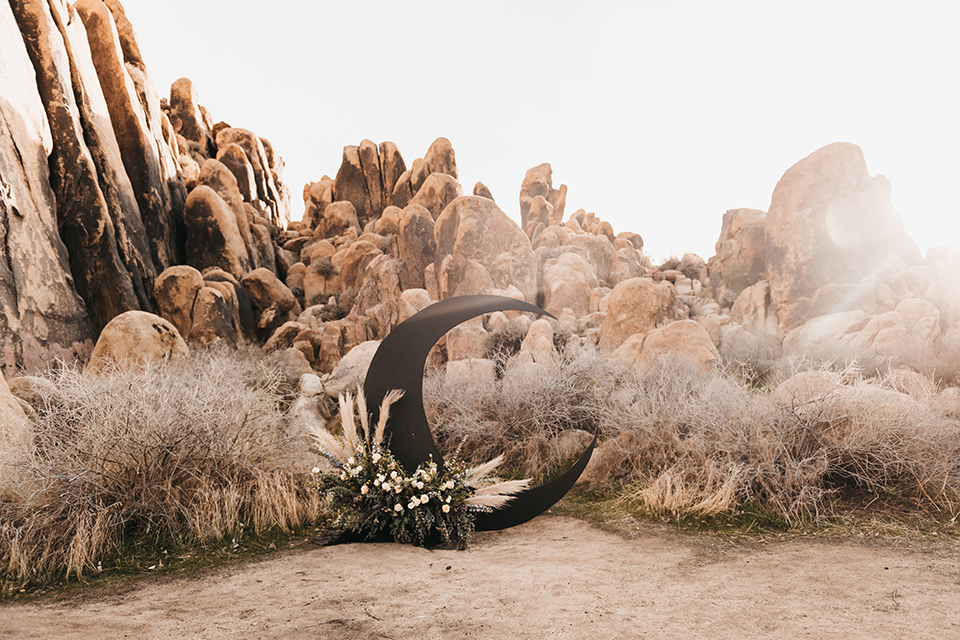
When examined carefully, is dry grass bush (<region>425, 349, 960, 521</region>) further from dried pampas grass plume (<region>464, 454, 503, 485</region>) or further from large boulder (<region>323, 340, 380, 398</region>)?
large boulder (<region>323, 340, 380, 398</region>)

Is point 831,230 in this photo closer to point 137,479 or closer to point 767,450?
point 767,450

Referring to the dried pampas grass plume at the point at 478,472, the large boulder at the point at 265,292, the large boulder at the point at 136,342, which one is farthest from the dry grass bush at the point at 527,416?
the large boulder at the point at 265,292

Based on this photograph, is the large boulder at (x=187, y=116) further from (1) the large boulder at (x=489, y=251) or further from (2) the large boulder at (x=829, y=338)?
(2) the large boulder at (x=829, y=338)

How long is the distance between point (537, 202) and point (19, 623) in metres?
36.0

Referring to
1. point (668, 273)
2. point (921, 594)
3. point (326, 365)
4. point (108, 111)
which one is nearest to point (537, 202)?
point (668, 273)

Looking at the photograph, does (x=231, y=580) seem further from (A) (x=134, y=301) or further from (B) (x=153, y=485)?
(A) (x=134, y=301)

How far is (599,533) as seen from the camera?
4801mm

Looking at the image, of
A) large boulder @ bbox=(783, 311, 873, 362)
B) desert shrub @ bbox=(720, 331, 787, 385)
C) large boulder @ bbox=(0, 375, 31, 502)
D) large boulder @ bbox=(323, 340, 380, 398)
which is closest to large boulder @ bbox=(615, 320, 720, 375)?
desert shrub @ bbox=(720, 331, 787, 385)

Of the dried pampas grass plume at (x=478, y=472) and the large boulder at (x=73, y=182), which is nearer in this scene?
the dried pampas grass plume at (x=478, y=472)

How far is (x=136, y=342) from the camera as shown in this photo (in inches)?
378

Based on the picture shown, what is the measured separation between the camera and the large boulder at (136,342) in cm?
938

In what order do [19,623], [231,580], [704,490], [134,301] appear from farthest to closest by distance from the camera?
[134,301]
[704,490]
[231,580]
[19,623]

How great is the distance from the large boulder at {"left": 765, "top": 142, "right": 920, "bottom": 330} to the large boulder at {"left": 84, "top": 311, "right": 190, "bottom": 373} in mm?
17839

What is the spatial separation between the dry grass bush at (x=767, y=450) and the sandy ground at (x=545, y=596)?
2.51 ft
